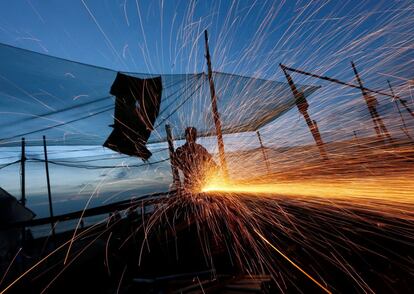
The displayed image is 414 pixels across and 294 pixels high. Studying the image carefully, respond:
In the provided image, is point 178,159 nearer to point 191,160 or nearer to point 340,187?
point 191,160

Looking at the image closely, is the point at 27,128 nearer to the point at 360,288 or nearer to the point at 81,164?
the point at 81,164

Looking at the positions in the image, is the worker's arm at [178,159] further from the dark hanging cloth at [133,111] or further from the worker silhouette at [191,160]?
the dark hanging cloth at [133,111]

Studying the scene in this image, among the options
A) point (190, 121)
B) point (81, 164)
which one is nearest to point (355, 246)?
point (190, 121)

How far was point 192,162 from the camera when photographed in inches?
140

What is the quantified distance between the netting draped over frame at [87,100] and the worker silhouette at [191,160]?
1.50 meters

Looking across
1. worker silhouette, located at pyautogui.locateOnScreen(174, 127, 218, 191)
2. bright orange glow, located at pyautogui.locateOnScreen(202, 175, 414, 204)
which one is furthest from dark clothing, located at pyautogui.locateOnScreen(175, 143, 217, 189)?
bright orange glow, located at pyautogui.locateOnScreen(202, 175, 414, 204)

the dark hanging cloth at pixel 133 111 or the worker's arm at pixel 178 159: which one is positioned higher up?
the dark hanging cloth at pixel 133 111

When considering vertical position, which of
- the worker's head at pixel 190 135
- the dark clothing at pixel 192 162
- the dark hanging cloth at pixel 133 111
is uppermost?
the dark hanging cloth at pixel 133 111

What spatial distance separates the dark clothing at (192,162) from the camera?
11.6ft

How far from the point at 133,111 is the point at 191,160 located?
222 cm

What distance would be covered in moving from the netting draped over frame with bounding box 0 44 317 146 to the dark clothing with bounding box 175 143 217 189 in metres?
1.54

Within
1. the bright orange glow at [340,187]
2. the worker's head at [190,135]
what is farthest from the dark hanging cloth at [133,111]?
the bright orange glow at [340,187]

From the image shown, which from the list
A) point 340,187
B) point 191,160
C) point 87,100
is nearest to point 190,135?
point 191,160

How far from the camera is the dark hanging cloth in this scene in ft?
16.6
